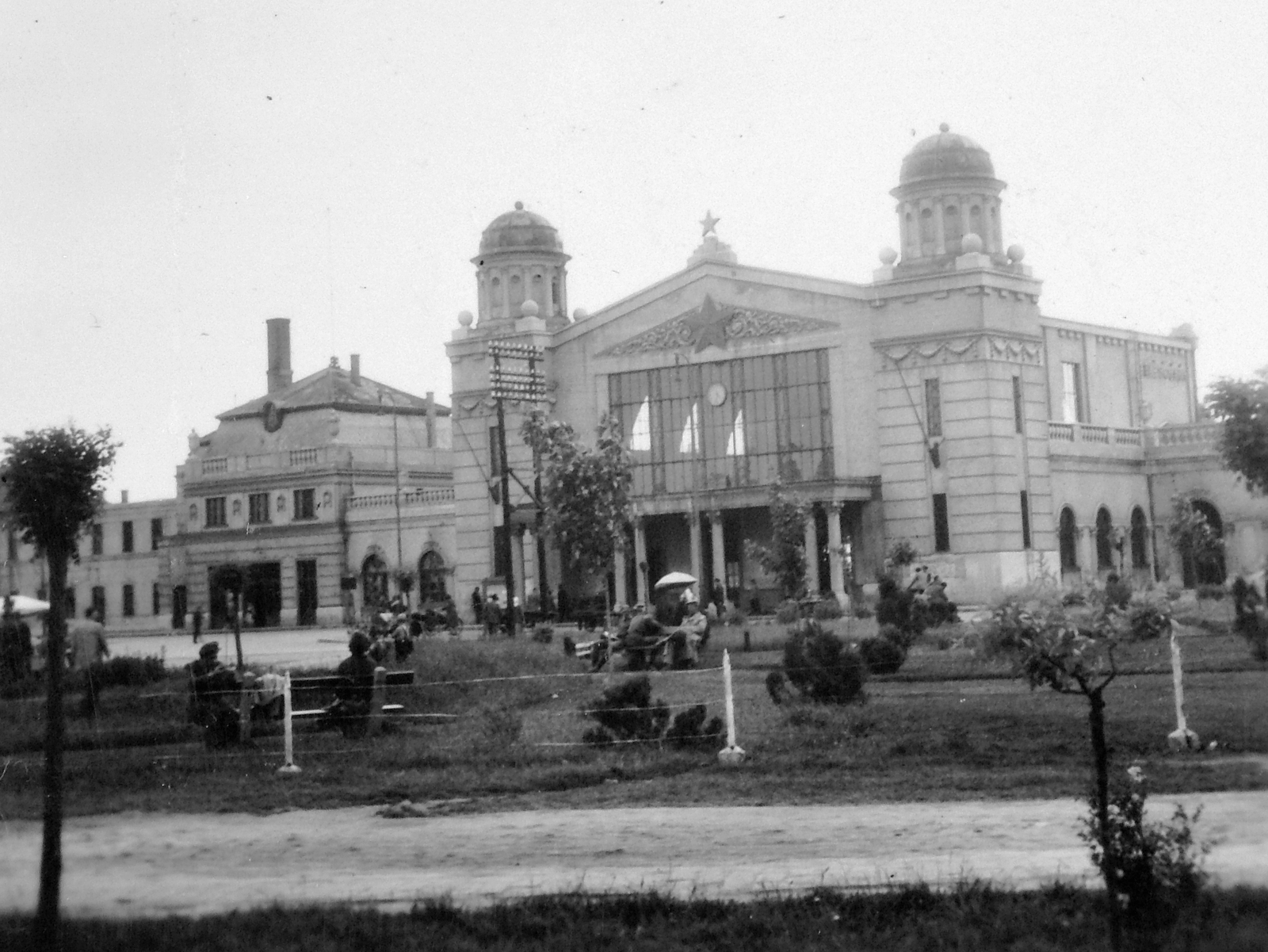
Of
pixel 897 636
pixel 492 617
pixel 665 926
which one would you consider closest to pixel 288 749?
pixel 665 926

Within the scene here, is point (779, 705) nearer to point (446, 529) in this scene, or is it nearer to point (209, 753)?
point (209, 753)

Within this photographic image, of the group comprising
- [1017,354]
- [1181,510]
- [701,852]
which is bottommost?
[701,852]

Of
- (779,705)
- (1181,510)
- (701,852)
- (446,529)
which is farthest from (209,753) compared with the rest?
(446,529)

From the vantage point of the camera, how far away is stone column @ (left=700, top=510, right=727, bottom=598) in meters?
51.3

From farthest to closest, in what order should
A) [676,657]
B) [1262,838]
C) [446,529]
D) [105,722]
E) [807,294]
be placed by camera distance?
1. [446,529]
2. [807,294]
3. [676,657]
4. [105,722]
5. [1262,838]

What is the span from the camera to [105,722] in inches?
869

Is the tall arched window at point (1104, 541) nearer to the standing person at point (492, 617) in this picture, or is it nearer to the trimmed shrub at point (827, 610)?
the trimmed shrub at point (827, 610)


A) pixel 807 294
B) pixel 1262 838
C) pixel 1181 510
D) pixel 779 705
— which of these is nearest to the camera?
pixel 1262 838

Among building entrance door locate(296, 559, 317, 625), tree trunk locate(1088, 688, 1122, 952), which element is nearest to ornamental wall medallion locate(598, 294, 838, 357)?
building entrance door locate(296, 559, 317, 625)

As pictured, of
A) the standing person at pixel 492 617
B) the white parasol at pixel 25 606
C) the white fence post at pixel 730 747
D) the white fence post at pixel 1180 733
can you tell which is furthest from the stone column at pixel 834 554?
the white parasol at pixel 25 606

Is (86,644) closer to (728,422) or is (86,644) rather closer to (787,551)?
(787,551)

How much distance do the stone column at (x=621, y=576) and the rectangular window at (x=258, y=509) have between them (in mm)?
17490

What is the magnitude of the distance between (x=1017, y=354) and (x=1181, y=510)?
1977 cm

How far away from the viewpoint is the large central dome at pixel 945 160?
5156cm
